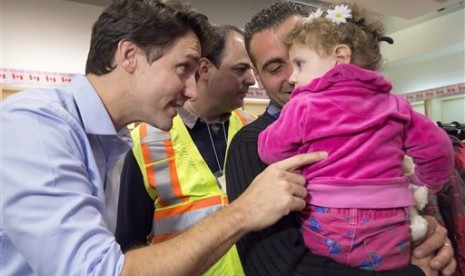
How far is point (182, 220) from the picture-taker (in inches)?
67.4

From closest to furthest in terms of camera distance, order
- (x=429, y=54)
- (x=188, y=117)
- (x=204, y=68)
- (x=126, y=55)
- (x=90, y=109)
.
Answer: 1. (x=90, y=109)
2. (x=126, y=55)
3. (x=188, y=117)
4. (x=204, y=68)
5. (x=429, y=54)

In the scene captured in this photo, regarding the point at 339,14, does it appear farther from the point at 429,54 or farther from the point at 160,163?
the point at 429,54

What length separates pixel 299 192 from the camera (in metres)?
0.98

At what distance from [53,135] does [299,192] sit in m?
0.61

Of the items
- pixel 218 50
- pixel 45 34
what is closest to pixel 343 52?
pixel 218 50

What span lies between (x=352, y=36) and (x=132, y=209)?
1165mm

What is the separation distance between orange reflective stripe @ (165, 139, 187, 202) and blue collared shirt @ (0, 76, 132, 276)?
72 cm

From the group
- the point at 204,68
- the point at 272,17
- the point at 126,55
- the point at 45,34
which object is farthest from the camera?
the point at 45,34

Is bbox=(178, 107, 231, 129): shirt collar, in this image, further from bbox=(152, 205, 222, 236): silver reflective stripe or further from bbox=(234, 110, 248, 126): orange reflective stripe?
bbox=(152, 205, 222, 236): silver reflective stripe

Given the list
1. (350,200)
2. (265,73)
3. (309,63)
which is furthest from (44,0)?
(350,200)

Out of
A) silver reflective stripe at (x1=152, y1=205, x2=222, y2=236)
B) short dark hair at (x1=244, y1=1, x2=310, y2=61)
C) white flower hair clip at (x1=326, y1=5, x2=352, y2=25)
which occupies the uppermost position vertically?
short dark hair at (x1=244, y1=1, x2=310, y2=61)

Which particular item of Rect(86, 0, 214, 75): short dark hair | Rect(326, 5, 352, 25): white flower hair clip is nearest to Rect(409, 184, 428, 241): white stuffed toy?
Rect(326, 5, 352, 25): white flower hair clip

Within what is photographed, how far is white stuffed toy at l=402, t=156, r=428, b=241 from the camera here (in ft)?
3.45

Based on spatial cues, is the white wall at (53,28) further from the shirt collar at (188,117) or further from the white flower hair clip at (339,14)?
the white flower hair clip at (339,14)
